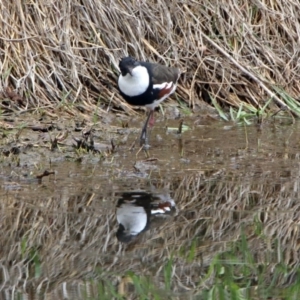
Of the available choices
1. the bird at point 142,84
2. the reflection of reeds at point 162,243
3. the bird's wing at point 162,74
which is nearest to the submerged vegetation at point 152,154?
the reflection of reeds at point 162,243

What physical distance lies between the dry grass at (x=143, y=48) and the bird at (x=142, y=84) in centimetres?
74

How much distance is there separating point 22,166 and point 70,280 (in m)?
2.37

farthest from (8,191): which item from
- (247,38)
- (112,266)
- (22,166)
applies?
(247,38)

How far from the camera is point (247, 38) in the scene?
9.23 meters

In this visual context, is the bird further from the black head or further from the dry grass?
the dry grass

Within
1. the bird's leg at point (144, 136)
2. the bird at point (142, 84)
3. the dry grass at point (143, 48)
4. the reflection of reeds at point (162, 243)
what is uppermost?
the dry grass at point (143, 48)

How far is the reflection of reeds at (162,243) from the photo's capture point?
13.9 ft

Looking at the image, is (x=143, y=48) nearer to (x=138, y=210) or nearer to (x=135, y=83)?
(x=135, y=83)

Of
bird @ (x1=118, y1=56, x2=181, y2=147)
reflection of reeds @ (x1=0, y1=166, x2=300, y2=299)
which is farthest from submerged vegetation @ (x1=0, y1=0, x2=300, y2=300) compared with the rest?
bird @ (x1=118, y1=56, x2=181, y2=147)

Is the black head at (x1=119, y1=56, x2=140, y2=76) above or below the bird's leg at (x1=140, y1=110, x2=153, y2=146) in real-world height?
above

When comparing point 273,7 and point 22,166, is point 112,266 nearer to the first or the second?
point 22,166

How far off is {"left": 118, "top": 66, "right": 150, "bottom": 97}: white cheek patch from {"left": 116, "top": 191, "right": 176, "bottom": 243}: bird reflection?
1881 millimetres

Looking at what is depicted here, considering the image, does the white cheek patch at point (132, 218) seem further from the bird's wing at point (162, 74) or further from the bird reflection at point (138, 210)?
the bird's wing at point (162, 74)

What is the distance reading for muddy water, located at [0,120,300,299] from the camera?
4312mm
